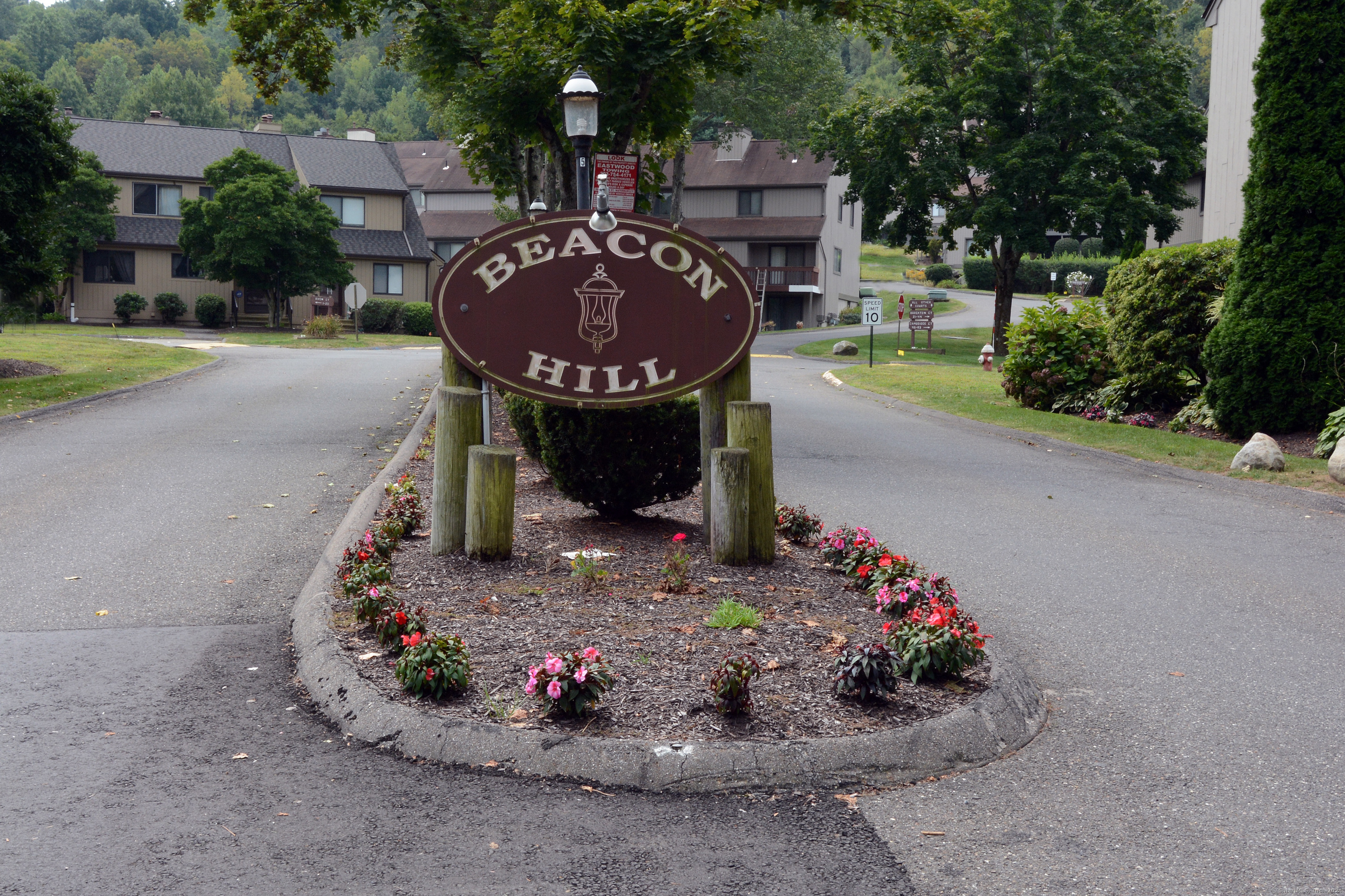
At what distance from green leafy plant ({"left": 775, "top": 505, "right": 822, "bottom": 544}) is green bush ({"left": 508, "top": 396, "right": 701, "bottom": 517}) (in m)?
0.68

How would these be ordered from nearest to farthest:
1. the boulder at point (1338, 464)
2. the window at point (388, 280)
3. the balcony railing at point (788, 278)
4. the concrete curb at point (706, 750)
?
the concrete curb at point (706, 750)
the boulder at point (1338, 464)
the window at point (388, 280)
the balcony railing at point (788, 278)

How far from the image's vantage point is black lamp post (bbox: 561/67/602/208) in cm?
1069

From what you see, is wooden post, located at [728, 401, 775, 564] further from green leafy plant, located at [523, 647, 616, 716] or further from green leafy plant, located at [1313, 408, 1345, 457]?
green leafy plant, located at [1313, 408, 1345, 457]

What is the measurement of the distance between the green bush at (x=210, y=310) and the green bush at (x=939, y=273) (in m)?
46.2

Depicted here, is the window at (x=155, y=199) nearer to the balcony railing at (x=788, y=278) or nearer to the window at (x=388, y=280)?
the window at (x=388, y=280)

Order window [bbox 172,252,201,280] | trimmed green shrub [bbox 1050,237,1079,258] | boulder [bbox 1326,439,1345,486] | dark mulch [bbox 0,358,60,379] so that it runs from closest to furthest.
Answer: boulder [bbox 1326,439,1345,486] → dark mulch [bbox 0,358,60,379] → window [bbox 172,252,201,280] → trimmed green shrub [bbox 1050,237,1079,258]

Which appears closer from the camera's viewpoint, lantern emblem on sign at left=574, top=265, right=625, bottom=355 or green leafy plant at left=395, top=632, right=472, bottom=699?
green leafy plant at left=395, top=632, right=472, bottom=699

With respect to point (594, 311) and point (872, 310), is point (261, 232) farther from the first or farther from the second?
point (594, 311)

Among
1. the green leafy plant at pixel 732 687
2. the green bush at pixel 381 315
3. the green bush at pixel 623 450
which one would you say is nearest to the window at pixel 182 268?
the green bush at pixel 381 315

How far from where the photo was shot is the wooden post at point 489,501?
679cm

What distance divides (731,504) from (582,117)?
17.9 ft

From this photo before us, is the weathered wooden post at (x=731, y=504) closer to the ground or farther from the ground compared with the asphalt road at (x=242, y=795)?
farther from the ground

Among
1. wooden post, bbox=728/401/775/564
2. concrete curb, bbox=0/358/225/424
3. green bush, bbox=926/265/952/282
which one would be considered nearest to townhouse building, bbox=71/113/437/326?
concrete curb, bbox=0/358/225/424

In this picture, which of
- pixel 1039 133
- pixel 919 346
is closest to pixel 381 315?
pixel 919 346
